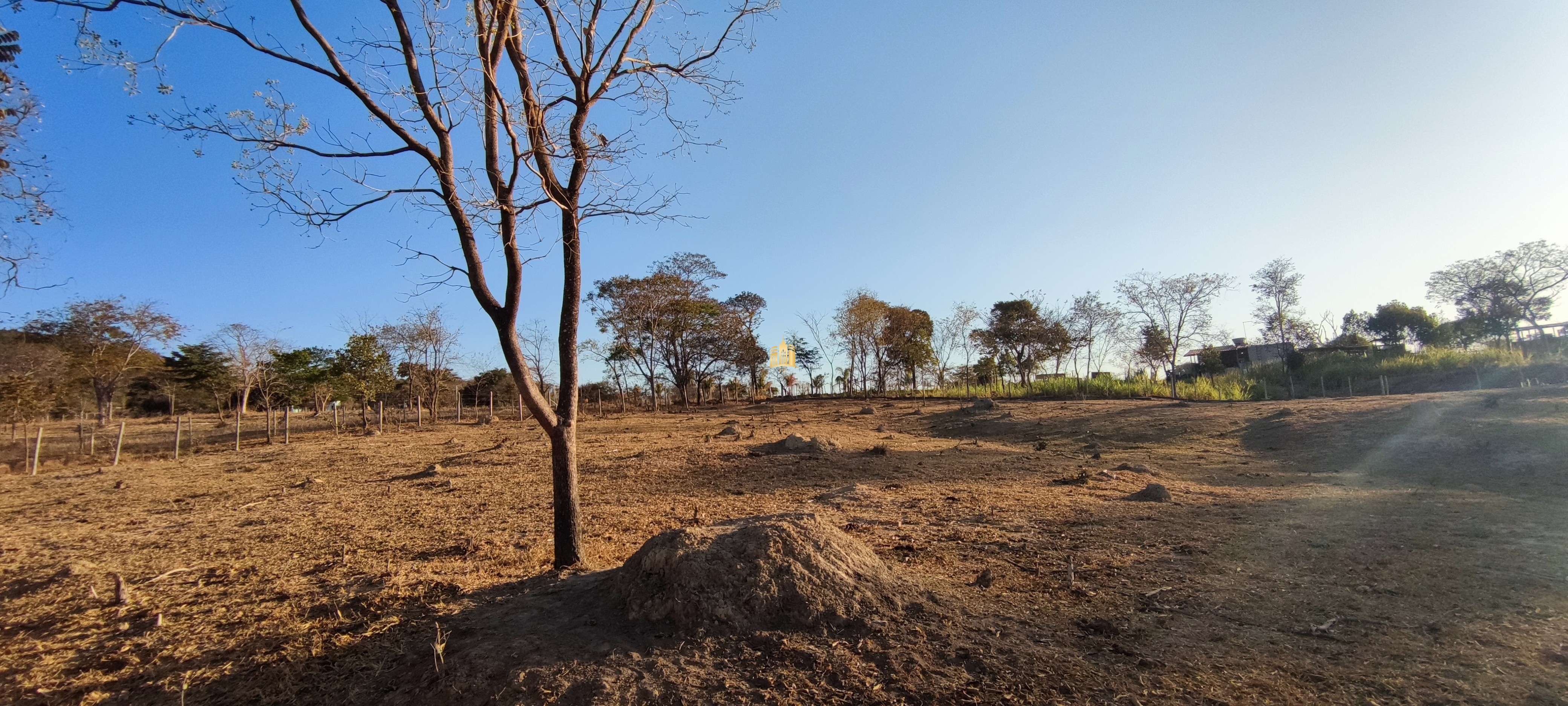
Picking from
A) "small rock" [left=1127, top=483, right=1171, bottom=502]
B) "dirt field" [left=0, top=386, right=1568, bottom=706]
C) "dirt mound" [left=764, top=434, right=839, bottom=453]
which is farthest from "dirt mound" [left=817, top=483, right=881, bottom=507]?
"dirt mound" [left=764, top=434, right=839, bottom=453]

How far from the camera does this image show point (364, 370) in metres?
21.6

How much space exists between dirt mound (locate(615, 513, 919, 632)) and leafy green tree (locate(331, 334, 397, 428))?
2190 centimetres

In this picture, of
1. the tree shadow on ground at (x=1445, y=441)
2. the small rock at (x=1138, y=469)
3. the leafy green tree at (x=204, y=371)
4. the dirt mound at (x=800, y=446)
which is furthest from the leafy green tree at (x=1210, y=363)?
the leafy green tree at (x=204, y=371)

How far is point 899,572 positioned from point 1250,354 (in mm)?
39251

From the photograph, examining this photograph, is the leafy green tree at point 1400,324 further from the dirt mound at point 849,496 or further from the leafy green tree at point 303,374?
the leafy green tree at point 303,374

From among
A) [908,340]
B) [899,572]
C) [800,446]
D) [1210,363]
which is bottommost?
[899,572]

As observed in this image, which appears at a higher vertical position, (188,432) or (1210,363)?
(1210,363)

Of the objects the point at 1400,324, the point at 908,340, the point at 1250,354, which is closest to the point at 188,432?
the point at 908,340

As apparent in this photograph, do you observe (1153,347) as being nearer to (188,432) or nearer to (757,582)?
(757,582)

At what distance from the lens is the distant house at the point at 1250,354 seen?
29250mm

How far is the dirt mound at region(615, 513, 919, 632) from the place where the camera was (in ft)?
10.7

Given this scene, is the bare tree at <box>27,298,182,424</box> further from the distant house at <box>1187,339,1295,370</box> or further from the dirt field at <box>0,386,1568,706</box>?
the distant house at <box>1187,339,1295,370</box>

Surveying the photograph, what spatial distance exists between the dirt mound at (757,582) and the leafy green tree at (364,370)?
21.9 metres

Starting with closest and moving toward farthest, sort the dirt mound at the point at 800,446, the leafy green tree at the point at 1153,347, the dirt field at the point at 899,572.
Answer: the dirt field at the point at 899,572 → the dirt mound at the point at 800,446 → the leafy green tree at the point at 1153,347
